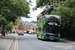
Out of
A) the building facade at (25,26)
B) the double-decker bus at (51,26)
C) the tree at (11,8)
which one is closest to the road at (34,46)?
the double-decker bus at (51,26)

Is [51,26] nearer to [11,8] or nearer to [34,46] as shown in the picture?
[34,46]

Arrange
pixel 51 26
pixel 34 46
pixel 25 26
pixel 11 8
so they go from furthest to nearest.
Answer: pixel 25 26 < pixel 11 8 < pixel 51 26 < pixel 34 46

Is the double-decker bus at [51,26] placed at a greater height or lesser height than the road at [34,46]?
greater

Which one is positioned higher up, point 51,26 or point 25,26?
point 25,26

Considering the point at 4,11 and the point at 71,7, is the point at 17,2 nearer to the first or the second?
the point at 4,11

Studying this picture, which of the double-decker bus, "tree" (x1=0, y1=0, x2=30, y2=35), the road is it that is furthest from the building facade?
the road

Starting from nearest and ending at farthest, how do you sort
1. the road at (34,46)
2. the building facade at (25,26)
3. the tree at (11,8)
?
the road at (34,46), the tree at (11,8), the building facade at (25,26)

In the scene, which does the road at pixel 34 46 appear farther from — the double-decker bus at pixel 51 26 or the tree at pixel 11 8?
the tree at pixel 11 8

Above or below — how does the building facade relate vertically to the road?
above

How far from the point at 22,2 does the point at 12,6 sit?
203cm

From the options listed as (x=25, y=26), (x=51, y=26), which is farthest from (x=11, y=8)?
(x=25, y=26)

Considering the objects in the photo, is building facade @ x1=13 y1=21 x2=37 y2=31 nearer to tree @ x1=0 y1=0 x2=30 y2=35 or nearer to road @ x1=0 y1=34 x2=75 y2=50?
tree @ x1=0 y1=0 x2=30 y2=35

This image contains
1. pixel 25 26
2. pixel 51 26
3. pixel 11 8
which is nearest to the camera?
pixel 51 26

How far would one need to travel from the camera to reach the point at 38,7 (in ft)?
135
